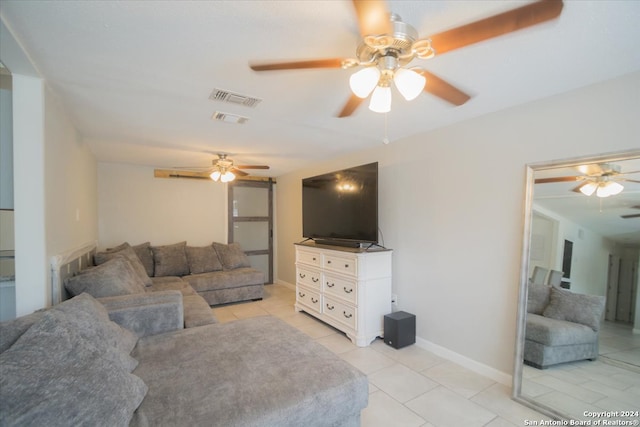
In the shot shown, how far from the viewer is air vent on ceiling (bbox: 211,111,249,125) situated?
247 cm

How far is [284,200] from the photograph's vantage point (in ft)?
18.7

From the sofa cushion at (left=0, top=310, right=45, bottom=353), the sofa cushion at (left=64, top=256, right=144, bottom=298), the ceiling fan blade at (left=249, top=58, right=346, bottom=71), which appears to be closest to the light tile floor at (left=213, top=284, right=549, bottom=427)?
the sofa cushion at (left=0, top=310, right=45, bottom=353)

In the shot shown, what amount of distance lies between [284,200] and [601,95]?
15.1ft

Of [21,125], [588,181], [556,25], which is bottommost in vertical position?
[588,181]

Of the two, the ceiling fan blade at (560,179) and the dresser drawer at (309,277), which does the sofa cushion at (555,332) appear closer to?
the ceiling fan blade at (560,179)

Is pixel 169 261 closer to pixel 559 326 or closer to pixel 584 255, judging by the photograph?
pixel 559 326

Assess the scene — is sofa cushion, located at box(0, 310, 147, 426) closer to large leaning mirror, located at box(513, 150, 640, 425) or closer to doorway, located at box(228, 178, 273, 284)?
large leaning mirror, located at box(513, 150, 640, 425)

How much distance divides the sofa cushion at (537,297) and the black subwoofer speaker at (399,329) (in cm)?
111

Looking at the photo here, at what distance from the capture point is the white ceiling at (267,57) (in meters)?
1.25

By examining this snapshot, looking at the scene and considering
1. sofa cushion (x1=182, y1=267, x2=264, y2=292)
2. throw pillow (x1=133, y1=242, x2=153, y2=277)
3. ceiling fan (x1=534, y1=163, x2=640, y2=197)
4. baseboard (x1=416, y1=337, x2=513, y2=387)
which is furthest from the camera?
Result: throw pillow (x1=133, y1=242, x2=153, y2=277)

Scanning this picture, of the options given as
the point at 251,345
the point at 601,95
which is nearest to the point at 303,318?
the point at 251,345

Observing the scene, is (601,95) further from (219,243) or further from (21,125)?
(219,243)

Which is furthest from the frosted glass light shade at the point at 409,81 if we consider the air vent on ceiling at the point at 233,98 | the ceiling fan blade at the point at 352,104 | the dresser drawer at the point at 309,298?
the dresser drawer at the point at 309,298

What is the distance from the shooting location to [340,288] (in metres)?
3.35
